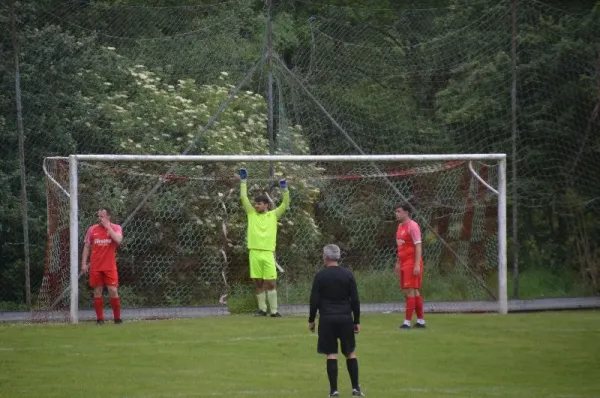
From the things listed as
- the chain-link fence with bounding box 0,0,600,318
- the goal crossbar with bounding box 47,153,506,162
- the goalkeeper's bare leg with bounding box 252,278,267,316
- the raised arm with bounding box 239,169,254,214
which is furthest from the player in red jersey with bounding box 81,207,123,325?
the chain-link fence with bounding box 0,0,600,318

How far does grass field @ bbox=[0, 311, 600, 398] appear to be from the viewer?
505 inches

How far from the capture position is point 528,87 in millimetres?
26062

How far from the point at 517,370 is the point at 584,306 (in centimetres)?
895

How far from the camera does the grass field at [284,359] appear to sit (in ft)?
42.1

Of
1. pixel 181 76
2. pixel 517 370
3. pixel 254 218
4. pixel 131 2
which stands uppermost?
pixel 131 2

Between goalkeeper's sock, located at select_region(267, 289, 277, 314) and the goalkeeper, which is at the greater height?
the goalkeeper

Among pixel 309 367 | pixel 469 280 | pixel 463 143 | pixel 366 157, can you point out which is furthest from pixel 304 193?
pixel 309 367

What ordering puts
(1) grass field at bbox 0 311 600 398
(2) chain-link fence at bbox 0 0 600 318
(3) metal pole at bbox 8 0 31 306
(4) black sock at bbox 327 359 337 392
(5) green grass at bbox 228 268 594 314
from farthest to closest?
(2) chain-link fence at bbox 0 0 600 318, (3) metal pole at bbox 8 0 31 306, (5) green grass at bbox 228 268 594 314, (1) grass field at bbox 0 311 600 398, (4) black sock at bbox 327 359 337 392

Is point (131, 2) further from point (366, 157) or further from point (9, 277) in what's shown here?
point (366, 157)

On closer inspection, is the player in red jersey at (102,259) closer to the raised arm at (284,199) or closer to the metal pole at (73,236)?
the metal pole at (73,236)

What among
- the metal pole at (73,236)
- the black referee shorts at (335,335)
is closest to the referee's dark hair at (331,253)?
the black referee shorts at (335,335)

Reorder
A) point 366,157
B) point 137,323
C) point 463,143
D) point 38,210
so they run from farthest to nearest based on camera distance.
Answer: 1. point 463,143
2. point 38,210
3. point 366,157
4. point 137,323

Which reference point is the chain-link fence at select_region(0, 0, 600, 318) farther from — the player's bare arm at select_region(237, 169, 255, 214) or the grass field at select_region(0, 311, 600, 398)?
the grass field at select_region(0, 311, 600, 398)

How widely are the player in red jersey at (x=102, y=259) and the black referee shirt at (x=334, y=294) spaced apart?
23.9 ft
